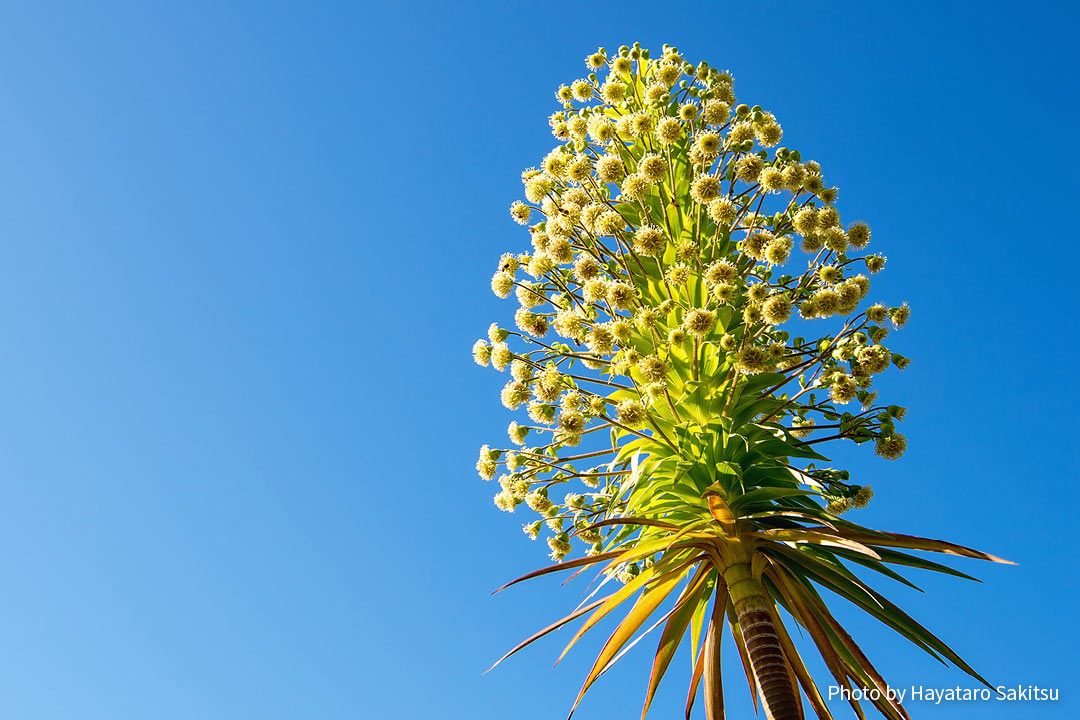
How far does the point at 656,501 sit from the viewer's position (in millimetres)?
5488

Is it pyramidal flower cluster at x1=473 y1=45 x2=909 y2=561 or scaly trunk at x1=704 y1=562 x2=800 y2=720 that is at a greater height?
pyramidal flower cluster at x1=473 y1=45 x2=909 y2=561

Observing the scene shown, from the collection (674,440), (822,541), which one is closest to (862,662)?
(822,541)

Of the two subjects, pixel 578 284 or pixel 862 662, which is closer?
pixel 862 662

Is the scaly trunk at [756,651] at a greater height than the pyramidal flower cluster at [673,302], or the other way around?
the pyramidal flower cluster at [673,302]

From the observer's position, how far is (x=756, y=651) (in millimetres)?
4703

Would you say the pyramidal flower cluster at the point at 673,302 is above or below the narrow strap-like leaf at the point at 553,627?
above

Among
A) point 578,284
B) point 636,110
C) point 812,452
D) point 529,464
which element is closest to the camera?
point 812,452

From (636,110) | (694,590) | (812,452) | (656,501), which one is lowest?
(694,590)

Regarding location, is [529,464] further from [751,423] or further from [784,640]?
[784,640]

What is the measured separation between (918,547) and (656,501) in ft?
5.36

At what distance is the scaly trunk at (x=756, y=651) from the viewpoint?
4.50 metres

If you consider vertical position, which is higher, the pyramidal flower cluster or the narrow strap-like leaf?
the pyramidal flower cluster

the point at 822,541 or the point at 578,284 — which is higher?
the point at 578,284

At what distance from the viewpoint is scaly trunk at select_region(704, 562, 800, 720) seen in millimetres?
4504
